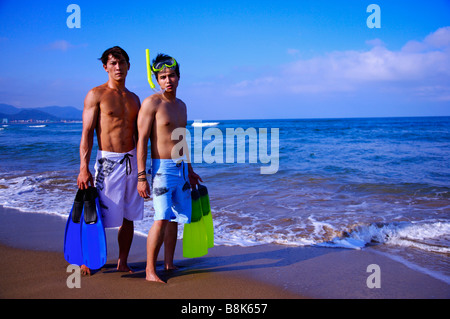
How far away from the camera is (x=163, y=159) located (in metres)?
2.98

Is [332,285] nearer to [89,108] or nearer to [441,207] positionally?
[89,108]

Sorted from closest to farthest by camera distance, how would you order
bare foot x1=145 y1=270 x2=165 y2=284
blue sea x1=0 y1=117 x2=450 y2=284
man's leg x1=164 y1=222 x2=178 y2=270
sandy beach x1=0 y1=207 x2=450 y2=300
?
sandy beach x1=0 y1=207 x2=450 y2=300 < bare foot x1=145 y1=270 x2=165 y2=284 < man's leg x1=164 y1=222 x2=178 y2=270 < blue sea x1=0 y1=117 x2=450 y2=284

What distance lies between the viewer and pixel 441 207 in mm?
5754

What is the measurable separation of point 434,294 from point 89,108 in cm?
337

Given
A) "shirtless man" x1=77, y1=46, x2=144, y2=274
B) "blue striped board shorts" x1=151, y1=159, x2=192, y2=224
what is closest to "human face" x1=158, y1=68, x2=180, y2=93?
"shirtless man" x1=77, y1=46, x2=144, y2=274

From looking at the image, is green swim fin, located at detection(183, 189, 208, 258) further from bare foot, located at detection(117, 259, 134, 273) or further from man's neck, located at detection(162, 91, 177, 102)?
man's neck, located at detection(162, 91, 177, 102)

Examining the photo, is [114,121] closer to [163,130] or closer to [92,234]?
[163,130]

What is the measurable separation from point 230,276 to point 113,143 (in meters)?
1.64

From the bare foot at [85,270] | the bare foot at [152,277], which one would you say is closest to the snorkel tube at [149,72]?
the bare foot at [152,277]

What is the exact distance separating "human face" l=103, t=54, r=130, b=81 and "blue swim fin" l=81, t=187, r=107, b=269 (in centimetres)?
106

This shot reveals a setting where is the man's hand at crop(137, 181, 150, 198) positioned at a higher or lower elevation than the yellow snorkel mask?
lower

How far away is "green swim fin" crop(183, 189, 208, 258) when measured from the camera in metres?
3.31

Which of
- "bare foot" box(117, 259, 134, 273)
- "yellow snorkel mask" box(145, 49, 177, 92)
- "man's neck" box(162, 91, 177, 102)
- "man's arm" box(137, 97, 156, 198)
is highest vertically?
"yellow snorkel mask" box(145, 49, 177, 92)
